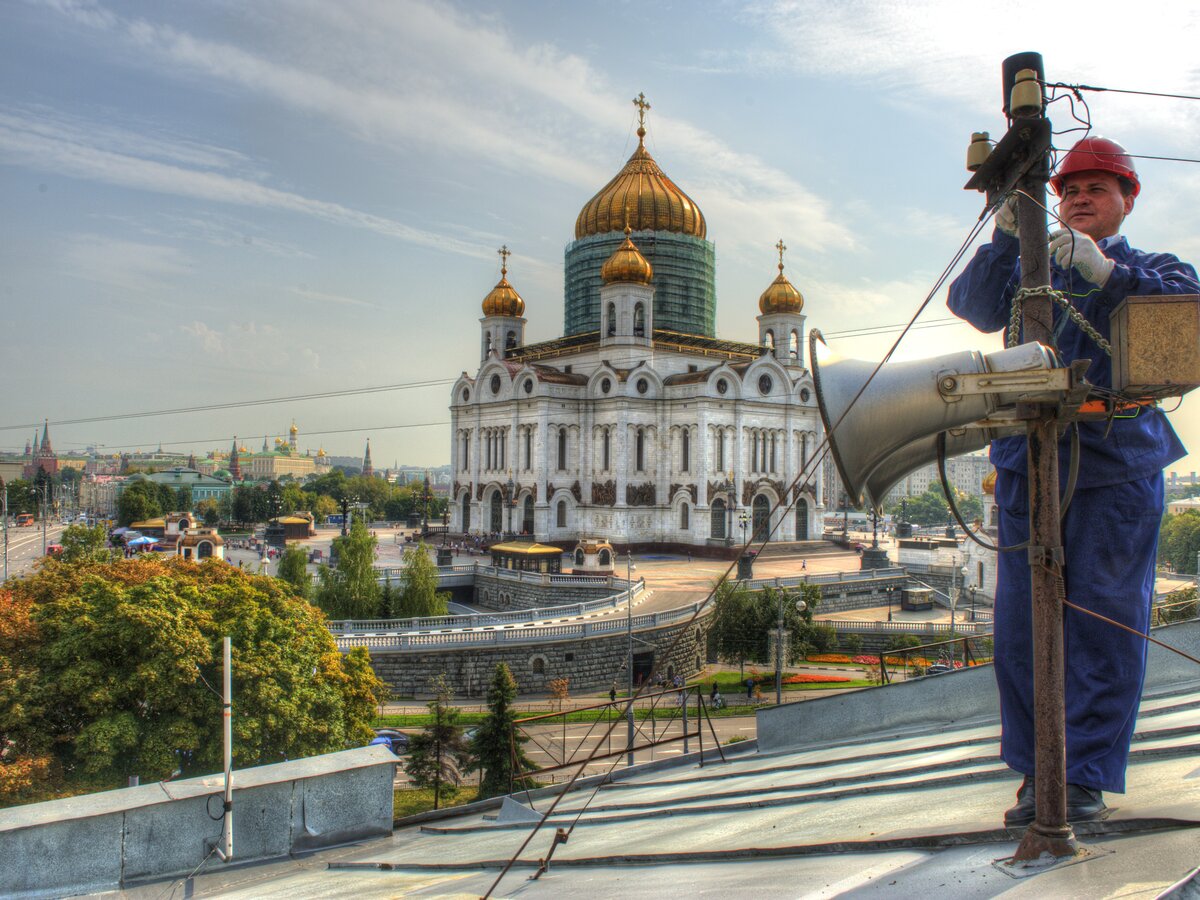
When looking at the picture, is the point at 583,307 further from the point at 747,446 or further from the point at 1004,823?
the point at 1004,823

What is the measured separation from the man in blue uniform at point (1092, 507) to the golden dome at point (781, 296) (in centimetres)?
5070

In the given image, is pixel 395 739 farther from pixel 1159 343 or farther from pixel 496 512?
pixel 496 512

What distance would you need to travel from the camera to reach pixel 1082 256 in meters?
4.12

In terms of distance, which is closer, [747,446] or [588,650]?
[588,650]

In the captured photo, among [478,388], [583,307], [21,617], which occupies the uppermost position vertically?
[583,307]

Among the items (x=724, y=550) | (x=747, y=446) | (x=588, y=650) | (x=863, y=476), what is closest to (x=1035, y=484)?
(x=863, y=476)

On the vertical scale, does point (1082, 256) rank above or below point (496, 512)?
above

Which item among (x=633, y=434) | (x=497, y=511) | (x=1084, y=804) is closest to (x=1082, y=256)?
(x=1084, y=804)

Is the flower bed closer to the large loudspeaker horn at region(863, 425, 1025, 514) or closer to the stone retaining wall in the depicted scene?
the stone retaining wall

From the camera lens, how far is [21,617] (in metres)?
14.1

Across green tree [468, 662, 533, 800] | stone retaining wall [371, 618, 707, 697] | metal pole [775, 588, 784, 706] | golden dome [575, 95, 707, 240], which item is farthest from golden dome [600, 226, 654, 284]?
green tree [468, 662, 533, 800]

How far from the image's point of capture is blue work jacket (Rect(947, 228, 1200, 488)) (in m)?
4.27

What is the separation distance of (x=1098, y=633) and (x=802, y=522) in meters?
45.5

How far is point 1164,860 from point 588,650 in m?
23.5
